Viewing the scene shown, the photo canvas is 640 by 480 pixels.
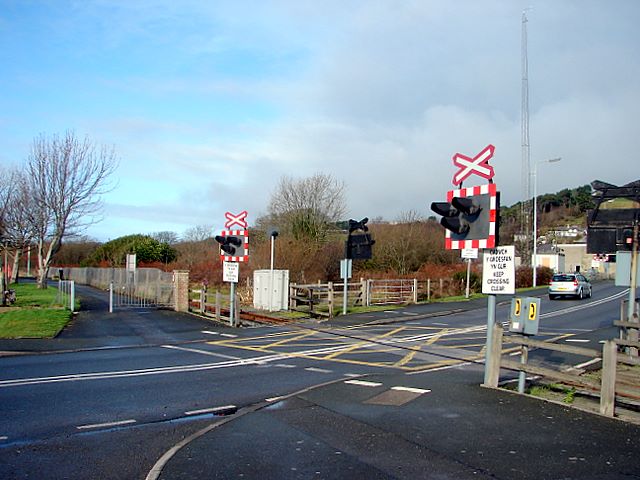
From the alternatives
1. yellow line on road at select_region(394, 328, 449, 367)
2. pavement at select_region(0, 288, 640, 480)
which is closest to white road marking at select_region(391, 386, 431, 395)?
pavement at select_region(0, 288, 640, 480)

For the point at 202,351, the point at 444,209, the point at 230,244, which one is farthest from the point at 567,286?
the point at 444,209

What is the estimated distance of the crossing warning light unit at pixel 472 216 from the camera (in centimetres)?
932

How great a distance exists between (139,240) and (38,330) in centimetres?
4318

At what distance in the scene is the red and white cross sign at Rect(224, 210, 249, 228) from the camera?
21.5 metres

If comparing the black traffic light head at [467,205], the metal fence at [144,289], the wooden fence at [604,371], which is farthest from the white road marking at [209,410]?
the metal fence at [144,289]

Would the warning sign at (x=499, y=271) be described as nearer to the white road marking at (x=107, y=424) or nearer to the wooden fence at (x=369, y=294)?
the white road marking at (x=107, y=424)

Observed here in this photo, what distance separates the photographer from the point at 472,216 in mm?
9617

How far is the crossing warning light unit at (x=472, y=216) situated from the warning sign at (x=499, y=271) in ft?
0.76

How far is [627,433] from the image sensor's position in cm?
688

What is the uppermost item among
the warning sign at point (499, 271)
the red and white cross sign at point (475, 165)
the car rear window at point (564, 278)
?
the red and white cross sign at point (475, 165)

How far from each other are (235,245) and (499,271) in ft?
44.4

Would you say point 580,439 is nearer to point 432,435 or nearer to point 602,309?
point 432,435

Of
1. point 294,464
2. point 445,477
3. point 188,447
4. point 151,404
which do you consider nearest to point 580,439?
point 445,477

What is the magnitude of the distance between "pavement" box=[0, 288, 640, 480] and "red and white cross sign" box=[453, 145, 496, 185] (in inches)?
135
